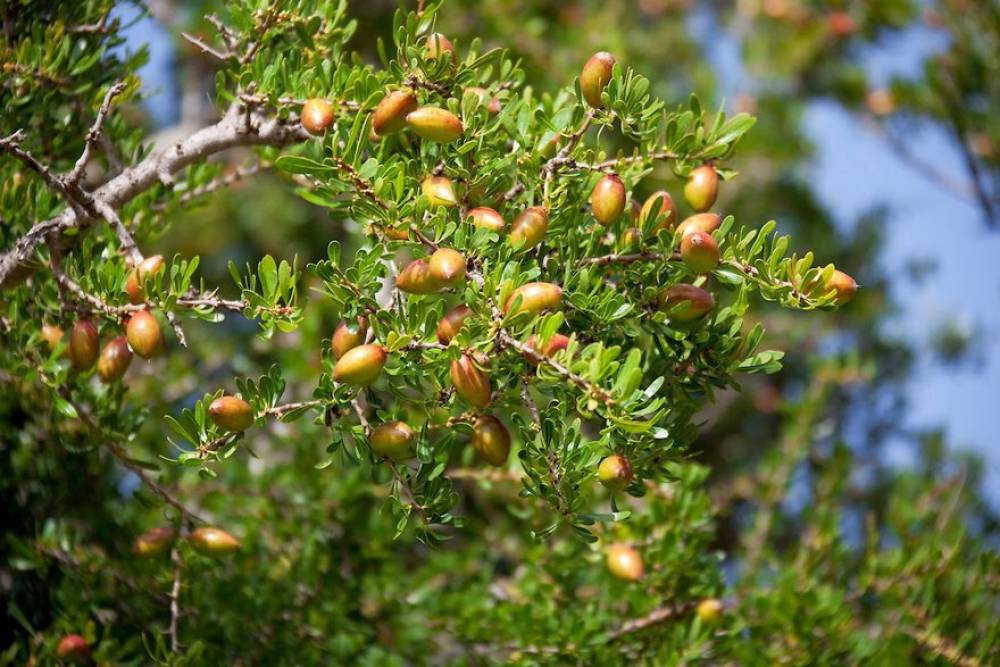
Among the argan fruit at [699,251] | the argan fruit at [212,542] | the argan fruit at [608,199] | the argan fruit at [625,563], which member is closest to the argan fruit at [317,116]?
the argan fruit at [608,199]

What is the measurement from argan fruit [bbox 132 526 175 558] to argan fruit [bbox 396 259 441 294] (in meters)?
0.63

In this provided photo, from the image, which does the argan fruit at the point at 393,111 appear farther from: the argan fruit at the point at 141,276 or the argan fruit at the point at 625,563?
the argan fruit at the point at 625,563

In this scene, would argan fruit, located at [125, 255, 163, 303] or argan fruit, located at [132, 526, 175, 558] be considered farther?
argan fruit, located at [132, 526, 175, 558]

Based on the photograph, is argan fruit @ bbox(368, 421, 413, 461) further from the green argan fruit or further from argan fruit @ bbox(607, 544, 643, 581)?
argan fruit @ bbox(607, 544, 643, 581)

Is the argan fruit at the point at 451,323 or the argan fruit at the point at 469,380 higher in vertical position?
the argan fruit at the point at 451,323

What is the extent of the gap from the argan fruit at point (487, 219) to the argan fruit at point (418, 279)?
0.08 meters

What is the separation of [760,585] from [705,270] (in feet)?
3.29

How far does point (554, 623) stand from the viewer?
Result: 1561 mm

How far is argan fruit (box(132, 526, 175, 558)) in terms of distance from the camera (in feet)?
4.71

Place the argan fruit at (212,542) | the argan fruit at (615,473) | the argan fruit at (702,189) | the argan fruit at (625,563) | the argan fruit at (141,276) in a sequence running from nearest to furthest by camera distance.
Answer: the argan fruit at (615,473), the argan fruit at (141,276), the argan fruit at (702,189), the argan fruit at (212,542), the argan fruit at (625,563)

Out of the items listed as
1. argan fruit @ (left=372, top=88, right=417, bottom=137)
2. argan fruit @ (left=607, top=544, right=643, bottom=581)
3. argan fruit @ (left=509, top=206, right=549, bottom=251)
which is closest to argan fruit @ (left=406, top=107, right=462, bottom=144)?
argan fruit @ (left=372, top=88, right=417, bottom=137)

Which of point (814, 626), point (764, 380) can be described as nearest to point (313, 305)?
point (814, 626)

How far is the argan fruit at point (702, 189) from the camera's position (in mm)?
1233

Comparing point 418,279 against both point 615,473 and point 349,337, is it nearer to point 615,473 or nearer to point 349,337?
point 349,337
